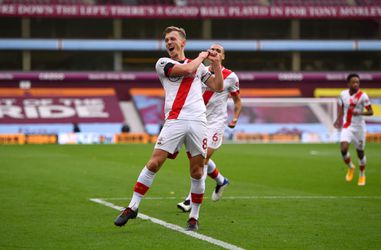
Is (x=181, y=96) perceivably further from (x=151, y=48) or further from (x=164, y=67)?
(x=151, y=48)

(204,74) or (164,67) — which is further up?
(164,67)

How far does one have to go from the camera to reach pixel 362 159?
19.1 meters

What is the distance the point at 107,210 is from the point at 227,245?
155 inches

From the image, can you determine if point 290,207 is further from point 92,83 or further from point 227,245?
point 92,83

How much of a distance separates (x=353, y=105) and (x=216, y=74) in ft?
30.3

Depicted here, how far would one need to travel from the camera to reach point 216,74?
1050cm

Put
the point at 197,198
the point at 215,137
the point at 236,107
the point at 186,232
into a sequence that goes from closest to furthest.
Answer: the point at 186,232, the point at 197,198, the point at 215,137, the point at 236,107

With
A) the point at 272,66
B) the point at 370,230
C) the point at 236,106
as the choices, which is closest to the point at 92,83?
the point at 272,66

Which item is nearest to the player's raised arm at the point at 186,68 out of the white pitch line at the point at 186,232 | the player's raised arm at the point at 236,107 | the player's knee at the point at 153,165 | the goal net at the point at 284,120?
the player's knee at the point at 153,165

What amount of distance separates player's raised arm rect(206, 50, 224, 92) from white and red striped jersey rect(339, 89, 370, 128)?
903 centimetres

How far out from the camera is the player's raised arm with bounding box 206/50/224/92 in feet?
33.9

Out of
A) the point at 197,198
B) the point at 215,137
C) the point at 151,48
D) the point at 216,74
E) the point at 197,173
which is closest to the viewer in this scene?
the point at 216,74

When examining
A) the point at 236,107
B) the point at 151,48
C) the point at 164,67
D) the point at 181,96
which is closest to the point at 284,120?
the point at 151,48

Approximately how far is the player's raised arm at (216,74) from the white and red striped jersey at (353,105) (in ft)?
29.6
